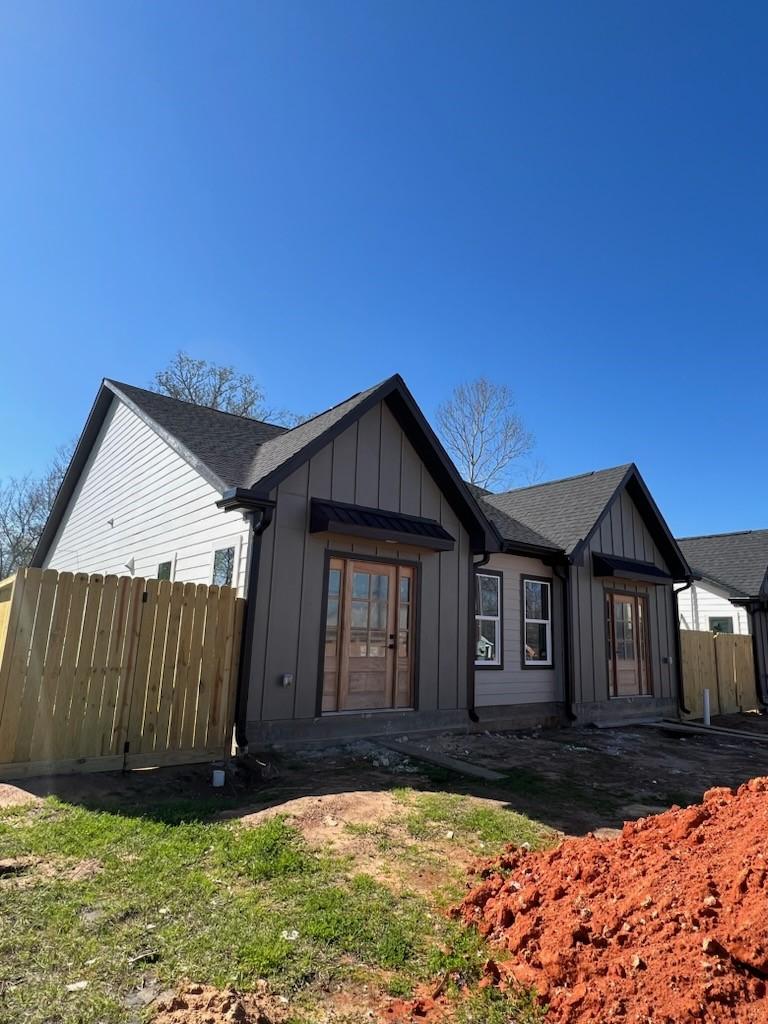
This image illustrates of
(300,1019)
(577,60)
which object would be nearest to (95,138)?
(577,60)

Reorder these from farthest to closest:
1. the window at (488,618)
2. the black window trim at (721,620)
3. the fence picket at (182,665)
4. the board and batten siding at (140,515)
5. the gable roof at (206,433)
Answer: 1. the black window trim at (721,620)
2. the window at (488,618)
3. the board and batten siding at (140,515)
4. the gable roof at (206,433)
5. the fence picket at (182,665)

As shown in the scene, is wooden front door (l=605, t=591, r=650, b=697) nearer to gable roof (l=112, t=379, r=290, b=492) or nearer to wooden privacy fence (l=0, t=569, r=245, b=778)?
gable roof (l=112, t=379, r=290, b=492)

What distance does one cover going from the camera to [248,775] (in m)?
6.24

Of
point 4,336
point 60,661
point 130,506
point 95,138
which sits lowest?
point 60,661

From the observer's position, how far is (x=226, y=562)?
810 cm

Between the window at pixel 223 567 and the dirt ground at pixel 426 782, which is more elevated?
the window at pixel 223 567

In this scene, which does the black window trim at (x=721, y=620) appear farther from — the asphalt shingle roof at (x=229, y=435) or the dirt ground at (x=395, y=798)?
the asphalt shingle roof at (x=229, y=435)

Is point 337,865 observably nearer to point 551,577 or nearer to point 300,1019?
point 300,1019

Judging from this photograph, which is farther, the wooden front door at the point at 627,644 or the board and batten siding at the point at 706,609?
the board and batten siding at the point at 706,609

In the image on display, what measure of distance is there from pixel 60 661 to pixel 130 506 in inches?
266

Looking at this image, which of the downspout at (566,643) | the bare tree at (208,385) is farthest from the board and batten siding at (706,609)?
the bare tree at (208,385)

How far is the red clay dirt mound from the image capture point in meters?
2.12

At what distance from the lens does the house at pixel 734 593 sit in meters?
17.5

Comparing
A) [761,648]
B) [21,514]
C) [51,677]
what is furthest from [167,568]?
[21,514]
